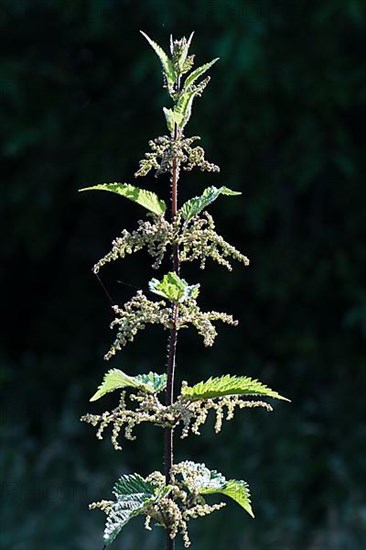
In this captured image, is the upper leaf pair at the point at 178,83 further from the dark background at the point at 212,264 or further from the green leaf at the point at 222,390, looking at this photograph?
the dark background at the point at 212,264

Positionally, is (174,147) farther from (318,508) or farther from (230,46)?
(318,508)

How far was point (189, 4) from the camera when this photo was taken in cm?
457

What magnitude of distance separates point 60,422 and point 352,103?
90.9 inches

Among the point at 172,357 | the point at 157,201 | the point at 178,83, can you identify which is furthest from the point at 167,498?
the point at 178,83

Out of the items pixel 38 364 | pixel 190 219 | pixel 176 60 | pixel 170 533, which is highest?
pixel 38 364

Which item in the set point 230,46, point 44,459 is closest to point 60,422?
point 44,459

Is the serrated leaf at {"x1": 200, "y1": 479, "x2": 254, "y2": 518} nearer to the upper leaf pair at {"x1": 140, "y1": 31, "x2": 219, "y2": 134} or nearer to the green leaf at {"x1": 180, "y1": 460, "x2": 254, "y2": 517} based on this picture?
the green leaf at {"x1": 180, "y1": 460, "x2": 254, "y2": 517}

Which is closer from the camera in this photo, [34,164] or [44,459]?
[44,459]

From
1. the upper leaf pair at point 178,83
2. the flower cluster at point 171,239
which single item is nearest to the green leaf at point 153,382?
the flower cluster at point 171,239

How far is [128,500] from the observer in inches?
33.2

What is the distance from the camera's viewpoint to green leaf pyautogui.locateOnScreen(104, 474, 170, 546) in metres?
0.80

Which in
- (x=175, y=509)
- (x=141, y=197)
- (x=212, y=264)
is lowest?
(x=175, y=509)

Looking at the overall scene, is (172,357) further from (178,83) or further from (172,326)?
(178,83)

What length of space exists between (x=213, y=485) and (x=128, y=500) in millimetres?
76
